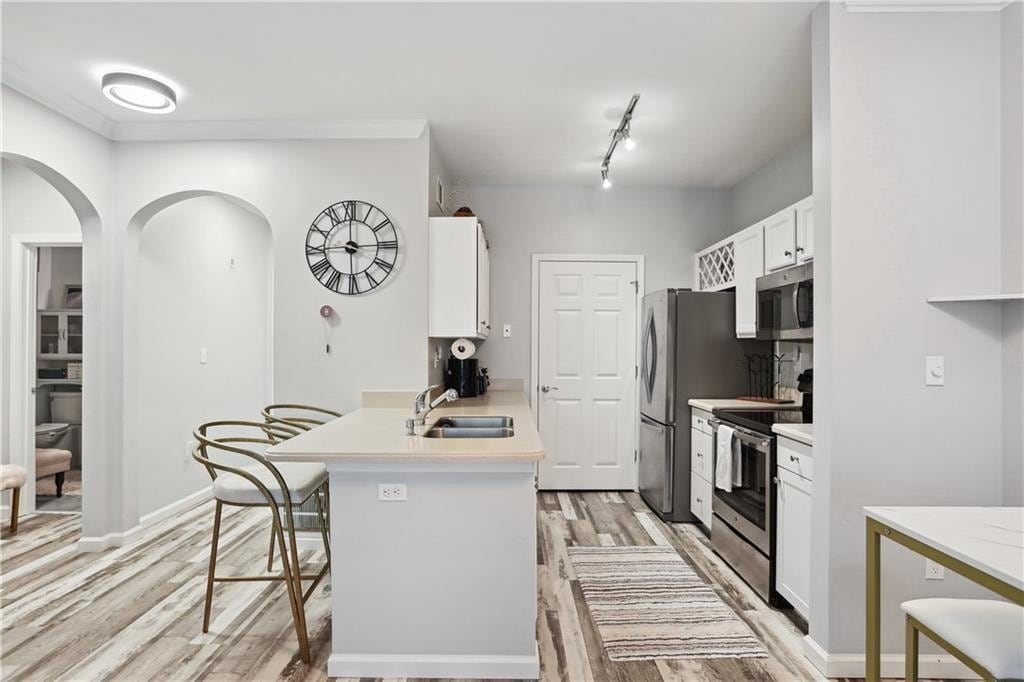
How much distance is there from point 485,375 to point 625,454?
1.39m

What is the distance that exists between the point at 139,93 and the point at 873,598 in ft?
12.2

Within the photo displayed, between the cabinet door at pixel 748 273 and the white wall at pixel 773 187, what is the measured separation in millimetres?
386

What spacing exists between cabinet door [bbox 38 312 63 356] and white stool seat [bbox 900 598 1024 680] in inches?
241

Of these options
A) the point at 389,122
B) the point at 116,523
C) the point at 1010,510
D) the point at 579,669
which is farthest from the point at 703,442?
the point at 116,523

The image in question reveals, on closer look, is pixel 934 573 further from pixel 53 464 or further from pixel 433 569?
pixel 53 464

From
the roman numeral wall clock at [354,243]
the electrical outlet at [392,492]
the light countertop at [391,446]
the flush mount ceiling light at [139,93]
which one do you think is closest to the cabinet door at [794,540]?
the light countertop at [391,446]

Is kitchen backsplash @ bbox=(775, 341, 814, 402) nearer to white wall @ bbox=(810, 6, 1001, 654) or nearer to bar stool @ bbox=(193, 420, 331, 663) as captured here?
white wall @ bbox=(810, 6, 1001, 654)

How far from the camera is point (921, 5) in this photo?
212cm

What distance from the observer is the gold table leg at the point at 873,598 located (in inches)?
59.5

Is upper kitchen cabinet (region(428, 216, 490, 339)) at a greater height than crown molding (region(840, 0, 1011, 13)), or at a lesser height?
lesser

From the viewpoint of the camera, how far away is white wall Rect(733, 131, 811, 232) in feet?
11.8

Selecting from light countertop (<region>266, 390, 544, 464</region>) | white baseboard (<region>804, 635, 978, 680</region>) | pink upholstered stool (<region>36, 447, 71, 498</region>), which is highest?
light countertop (<region>266, 390, 544, 464</region>)

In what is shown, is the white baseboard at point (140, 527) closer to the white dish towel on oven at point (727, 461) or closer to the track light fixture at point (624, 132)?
the white dish towel on oven at point (727, 461)

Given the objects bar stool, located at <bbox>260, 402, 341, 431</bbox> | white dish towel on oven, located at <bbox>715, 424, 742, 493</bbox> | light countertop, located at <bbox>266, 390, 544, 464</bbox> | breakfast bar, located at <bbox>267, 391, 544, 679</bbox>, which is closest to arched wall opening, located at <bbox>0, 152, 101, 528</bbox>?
bar stool, located at <bbox>260, 402, 341, 431</bbox>
